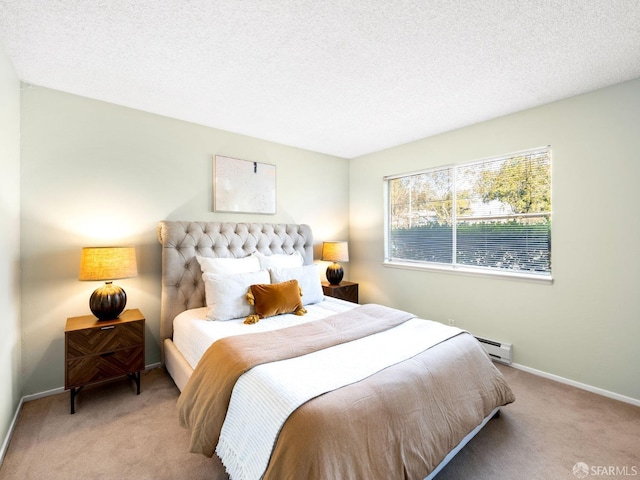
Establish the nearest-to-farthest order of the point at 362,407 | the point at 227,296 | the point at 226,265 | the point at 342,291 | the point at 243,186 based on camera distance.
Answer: the point at 362,407 < the point at 227,296 < the point at 226,265 < the point at 243,186 < the point at 342,291

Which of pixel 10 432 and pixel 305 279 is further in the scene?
pixel 305 279

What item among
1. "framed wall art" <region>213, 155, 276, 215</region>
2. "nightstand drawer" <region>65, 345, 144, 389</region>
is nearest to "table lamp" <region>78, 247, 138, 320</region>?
"nightstand drawer" <region>65, 345, 144, 389</region>

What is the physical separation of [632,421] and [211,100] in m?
4.11

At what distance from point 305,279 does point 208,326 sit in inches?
40.7

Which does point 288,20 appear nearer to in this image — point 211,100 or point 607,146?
point 211,100

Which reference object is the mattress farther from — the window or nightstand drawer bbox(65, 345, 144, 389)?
the window

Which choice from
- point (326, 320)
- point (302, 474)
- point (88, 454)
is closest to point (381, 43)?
point (326, 320)

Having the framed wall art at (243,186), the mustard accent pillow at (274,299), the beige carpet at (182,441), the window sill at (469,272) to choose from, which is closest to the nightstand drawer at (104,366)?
the beige carpet at (182,441)

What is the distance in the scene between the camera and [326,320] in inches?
91.8

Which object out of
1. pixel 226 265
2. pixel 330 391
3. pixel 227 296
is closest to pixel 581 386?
pixel 330 391

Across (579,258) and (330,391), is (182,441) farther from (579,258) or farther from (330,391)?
(579,258)

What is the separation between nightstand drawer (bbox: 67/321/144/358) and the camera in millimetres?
2168

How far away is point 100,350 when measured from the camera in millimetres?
2266

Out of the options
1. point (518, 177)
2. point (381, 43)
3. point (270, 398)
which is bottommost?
point (270, 398)
